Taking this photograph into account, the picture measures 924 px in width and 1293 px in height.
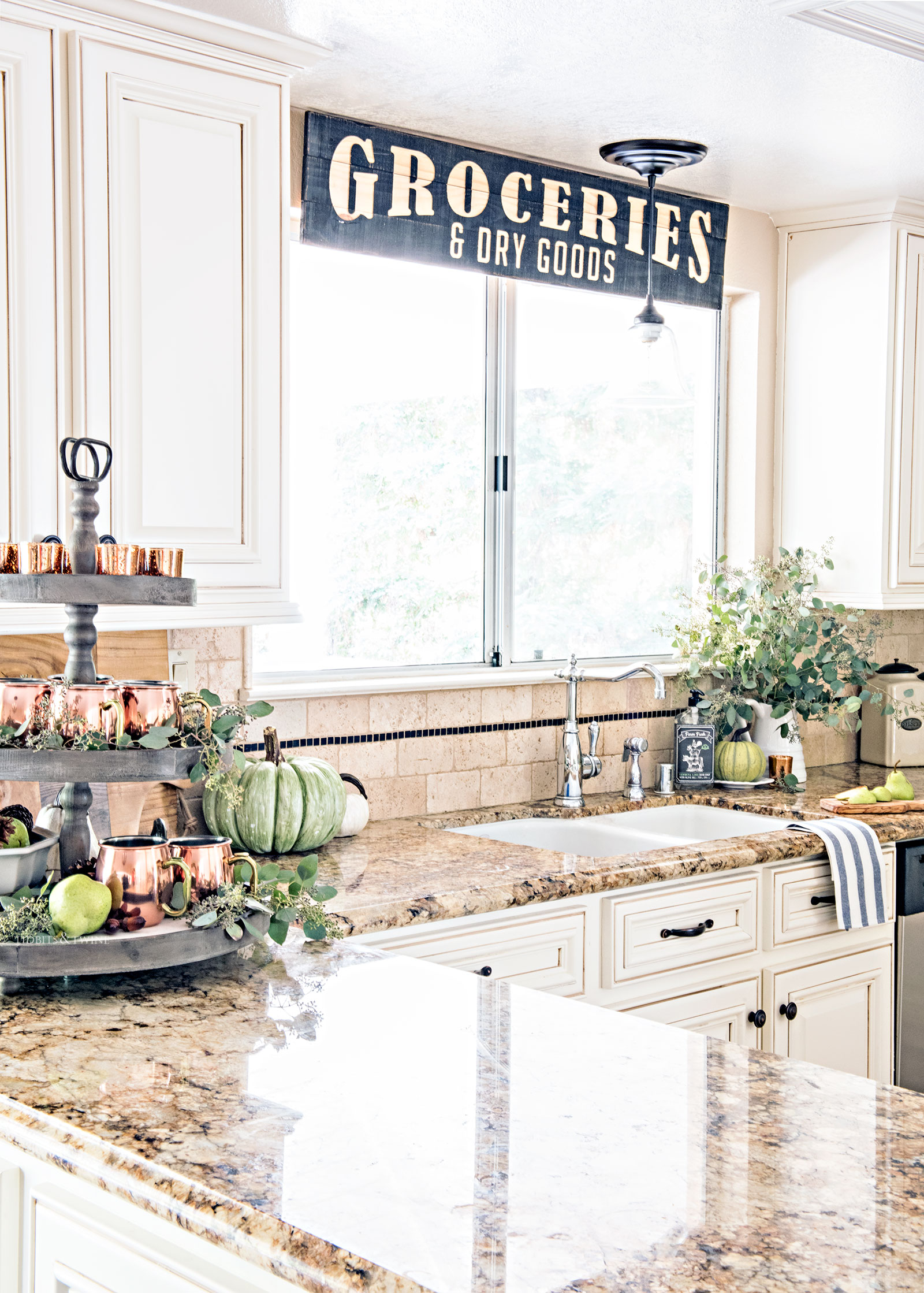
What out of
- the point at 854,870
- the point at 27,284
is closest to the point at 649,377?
the point at 854,870

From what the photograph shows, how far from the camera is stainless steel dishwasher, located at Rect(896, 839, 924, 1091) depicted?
3.12 m

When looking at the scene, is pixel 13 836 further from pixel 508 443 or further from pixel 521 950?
pixel 508 443

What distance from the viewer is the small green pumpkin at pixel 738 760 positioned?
Answer: 351 centimetres

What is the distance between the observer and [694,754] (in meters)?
3.48

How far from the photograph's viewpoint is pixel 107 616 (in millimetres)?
2203

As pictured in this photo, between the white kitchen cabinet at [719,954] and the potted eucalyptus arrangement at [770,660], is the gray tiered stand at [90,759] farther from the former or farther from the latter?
the potted eucalyptus arrangement at [770,660]

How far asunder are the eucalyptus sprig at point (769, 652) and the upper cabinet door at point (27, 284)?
1.95 metres

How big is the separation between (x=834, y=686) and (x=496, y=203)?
64.1 inches

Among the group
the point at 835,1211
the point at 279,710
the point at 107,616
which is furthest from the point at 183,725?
the point at 279,710

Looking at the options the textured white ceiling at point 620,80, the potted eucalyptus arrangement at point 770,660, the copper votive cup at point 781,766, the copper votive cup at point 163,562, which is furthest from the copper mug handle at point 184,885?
the copper votive cup at point 781,766

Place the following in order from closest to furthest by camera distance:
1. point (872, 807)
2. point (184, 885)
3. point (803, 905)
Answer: point (184, 885) → point (803, 905) → point (872, 807)

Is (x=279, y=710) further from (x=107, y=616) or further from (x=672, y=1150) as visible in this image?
(x=672, y=1150)

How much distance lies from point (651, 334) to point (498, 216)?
0.48 m

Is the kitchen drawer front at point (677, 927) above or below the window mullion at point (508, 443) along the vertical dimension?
below
